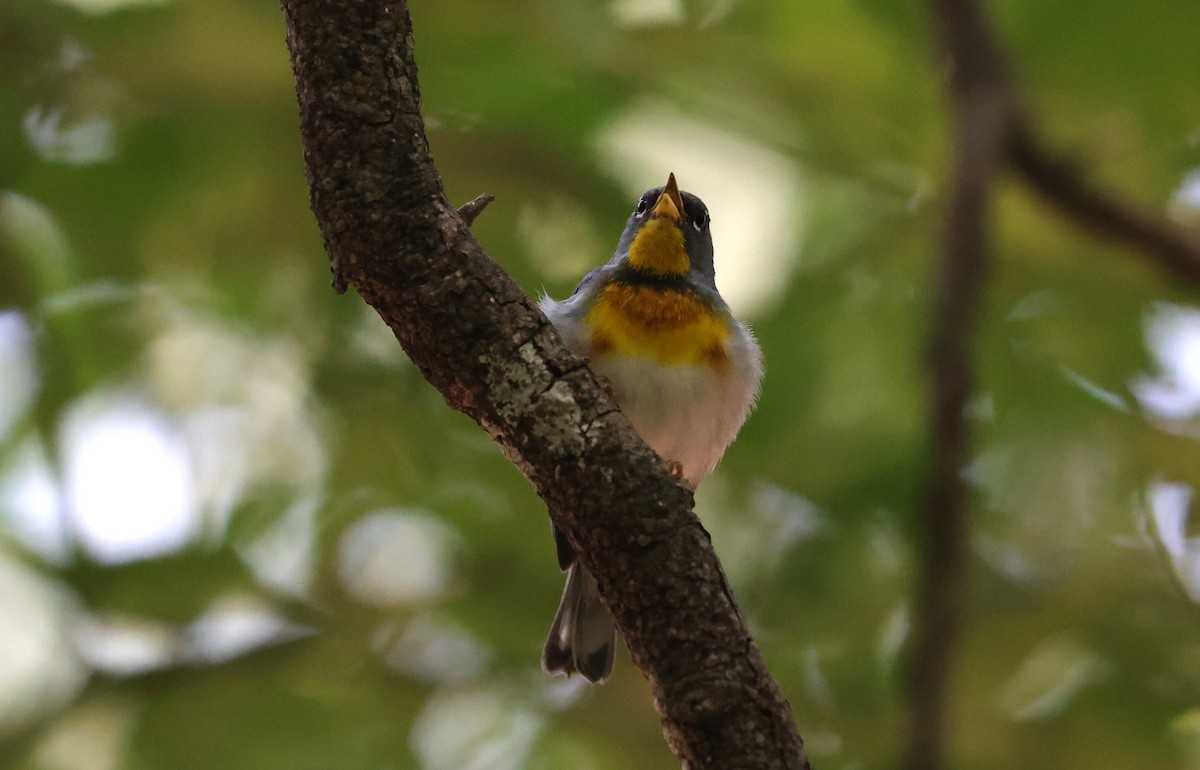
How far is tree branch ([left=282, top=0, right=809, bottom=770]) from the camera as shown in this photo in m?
2.59

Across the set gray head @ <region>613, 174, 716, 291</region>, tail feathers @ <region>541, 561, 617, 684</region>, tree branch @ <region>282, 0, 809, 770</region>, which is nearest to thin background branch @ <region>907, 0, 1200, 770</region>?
tree branch @ <region>282, 0, 809, 770</region>

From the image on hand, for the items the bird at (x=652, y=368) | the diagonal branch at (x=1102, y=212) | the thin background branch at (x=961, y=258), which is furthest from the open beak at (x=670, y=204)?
the diagonal branch at (x=1102, y=212)

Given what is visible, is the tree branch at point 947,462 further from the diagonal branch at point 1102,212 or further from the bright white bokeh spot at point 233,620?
the bright white bokeh spot at point 233,620

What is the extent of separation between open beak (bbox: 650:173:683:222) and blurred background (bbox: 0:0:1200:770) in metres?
0.51

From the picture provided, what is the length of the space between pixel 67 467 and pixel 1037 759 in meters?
4.06

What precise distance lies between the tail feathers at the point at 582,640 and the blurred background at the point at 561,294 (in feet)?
3.21

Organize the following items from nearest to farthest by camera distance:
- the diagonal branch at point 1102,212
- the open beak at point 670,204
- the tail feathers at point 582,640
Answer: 1. the diagonal branch at point 1102,212
2. the tail feathers at point 582,640
3. the open beak at point 670,204

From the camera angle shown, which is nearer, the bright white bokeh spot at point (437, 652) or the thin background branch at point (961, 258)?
the thin background branch at point (961, 258)

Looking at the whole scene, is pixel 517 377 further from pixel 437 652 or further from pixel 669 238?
pixel 437 652

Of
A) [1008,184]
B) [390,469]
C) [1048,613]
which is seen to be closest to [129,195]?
[390,469]

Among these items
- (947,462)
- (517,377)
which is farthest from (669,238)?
(947,462)

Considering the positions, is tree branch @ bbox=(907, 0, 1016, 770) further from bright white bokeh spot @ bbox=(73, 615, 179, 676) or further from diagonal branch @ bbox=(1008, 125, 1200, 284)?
bright white bokeh spot @ bbox=(73, 615, 179, 676)

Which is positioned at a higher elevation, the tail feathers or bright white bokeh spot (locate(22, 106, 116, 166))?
bright white bokeh spot (locate(22, 106, 116, 166))

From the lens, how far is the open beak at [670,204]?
4.96 m
